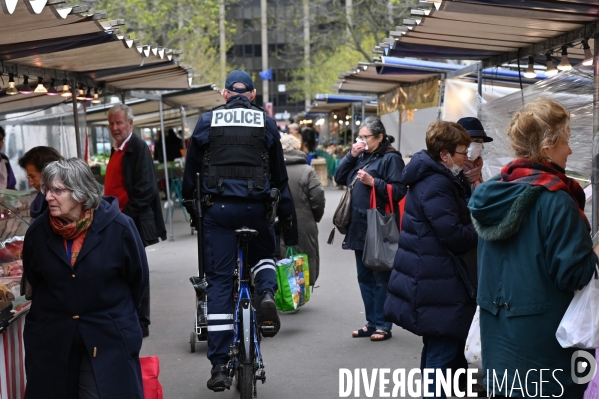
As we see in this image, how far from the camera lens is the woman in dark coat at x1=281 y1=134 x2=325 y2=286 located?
835cm

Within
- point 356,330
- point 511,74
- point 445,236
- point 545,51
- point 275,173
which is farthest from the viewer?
point 511,74

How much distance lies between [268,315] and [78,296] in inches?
72.9

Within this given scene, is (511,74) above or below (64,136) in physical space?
above

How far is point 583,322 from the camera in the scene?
11.5 feet

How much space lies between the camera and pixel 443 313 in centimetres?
488

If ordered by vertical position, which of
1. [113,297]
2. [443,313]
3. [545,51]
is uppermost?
[545,51]

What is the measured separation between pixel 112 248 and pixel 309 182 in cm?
451

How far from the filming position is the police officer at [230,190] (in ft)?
17.8

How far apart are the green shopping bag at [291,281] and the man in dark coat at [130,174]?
128cm

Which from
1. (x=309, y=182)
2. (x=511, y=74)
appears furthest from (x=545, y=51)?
(x=511, y=74)

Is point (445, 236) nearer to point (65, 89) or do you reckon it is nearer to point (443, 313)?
point (443, 313)

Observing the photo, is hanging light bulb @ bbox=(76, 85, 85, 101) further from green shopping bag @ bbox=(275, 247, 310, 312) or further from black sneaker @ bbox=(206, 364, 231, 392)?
black sneaker @ bbox=(206, 364, 231, 392)

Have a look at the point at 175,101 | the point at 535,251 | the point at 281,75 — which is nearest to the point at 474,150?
the point at 535,251

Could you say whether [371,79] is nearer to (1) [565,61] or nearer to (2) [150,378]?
(1) [565,61]
